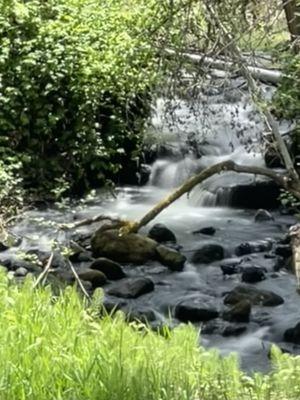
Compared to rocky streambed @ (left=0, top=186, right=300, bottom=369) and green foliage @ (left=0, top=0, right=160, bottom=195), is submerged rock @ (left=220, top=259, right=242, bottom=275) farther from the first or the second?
green foliage @ (left=0, top=0, right=160, bottom=195)

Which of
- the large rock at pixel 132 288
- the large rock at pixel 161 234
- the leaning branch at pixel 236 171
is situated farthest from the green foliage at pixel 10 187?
the large rock at pixel 132 288

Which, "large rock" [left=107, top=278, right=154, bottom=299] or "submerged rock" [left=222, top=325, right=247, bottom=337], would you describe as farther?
"large rock" [left=107, top=278, right=154, bottom=299]

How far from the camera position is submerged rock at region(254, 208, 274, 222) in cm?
980

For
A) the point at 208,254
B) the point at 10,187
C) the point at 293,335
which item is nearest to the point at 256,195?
the point at 208,254

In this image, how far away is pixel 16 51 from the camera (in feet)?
34.1

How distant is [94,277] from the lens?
741 centimetres

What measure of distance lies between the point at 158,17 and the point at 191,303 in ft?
10.3

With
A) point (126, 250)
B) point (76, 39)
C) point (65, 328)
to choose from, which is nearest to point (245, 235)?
point (126, 250)

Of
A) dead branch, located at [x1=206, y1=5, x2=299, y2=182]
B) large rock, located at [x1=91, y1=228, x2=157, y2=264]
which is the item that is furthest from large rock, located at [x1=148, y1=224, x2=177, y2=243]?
dead branch, located at [x1=206, y1=5, x2=299, y2=182]

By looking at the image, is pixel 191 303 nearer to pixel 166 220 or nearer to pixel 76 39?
pixel 166 220

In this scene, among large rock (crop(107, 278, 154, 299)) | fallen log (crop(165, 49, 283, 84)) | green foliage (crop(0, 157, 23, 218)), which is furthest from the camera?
green foliage (crop(0, 157, 23, 218))

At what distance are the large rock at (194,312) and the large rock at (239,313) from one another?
93 millimetres

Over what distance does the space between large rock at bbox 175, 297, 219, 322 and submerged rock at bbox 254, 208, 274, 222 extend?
315 cm

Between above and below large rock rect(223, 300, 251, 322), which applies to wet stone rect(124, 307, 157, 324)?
below
